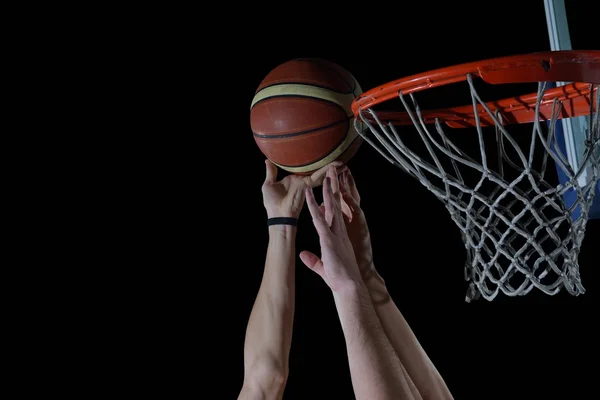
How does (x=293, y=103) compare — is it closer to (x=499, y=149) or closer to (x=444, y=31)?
(x=499, y=149)

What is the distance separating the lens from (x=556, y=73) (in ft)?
5.00

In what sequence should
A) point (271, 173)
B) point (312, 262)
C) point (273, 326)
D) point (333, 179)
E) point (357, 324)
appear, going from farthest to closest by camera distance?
point (271, 173)
point (273, 326)
point (333, 179)
point (312, 262)
point (357, 324)

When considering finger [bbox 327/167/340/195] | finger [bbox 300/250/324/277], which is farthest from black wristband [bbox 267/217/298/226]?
finger [bbox 300/250/324/277]

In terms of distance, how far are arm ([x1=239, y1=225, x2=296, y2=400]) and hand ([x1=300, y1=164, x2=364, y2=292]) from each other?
0.33 metres

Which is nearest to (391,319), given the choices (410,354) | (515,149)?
(410,354)

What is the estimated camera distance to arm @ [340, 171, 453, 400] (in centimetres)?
199

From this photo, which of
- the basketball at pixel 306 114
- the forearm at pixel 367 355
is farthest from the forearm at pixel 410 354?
the basketball at pixel 306 114

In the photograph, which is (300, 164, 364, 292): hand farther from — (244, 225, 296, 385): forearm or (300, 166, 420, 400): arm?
(244, 225, 296, 385): forearm

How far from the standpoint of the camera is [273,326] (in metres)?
2.11

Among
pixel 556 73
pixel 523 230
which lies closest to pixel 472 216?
pixel 523 230

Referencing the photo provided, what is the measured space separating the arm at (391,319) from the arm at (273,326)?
217 mm

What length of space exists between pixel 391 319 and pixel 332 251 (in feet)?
1.49

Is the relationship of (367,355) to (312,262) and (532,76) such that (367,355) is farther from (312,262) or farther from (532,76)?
(532,76)

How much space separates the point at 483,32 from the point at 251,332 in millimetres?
1555
